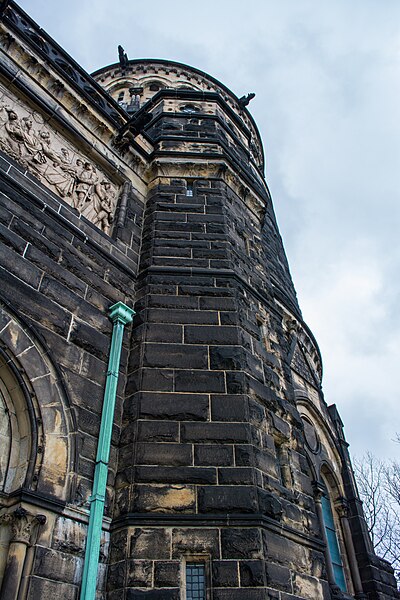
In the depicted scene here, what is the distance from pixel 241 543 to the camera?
392 centimetres

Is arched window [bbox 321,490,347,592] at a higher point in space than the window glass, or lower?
higher

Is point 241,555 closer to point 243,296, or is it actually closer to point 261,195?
point 243,296

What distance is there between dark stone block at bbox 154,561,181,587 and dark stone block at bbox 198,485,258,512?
491mm

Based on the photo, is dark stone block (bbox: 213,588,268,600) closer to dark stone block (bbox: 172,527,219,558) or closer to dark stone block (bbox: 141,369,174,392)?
dark stone block (bbox: 172,527,219,558)

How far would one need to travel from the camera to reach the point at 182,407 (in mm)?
4738

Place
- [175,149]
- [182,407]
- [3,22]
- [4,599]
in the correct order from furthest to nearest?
1. [175,149]
2. [3,22]
3. [182,407]
4. [4,599]

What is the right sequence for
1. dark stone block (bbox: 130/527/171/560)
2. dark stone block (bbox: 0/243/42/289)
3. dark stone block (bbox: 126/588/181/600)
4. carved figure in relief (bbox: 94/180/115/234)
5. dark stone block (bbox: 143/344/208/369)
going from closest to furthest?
dark stone block (bbox: 126/588/181/600), dark stone block (bbox: 130/527/171/560), dark stone block (bbox: 0/243/42/289), dark stone block (bbox: 143/344/208/369), carved figure in relief (bbox: 94/180/115/234)

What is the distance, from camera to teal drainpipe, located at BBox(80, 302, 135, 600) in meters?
3.63

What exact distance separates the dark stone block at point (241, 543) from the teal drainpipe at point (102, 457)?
101cm

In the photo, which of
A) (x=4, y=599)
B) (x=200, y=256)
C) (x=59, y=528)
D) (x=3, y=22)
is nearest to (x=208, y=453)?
(x=59, y=528)

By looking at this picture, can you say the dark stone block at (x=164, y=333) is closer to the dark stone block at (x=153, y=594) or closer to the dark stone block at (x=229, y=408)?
the dark stone block at (x=229, y=408)

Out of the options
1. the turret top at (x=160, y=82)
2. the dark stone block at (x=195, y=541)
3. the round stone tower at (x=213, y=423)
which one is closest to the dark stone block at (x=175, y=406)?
the round stone tower at (x=213, y=423)

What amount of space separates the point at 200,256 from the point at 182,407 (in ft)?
7.56

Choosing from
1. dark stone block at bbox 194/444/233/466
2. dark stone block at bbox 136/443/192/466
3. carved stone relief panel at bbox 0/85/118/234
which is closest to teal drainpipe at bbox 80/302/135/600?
dark stone block at bbox 136/443/192/466
